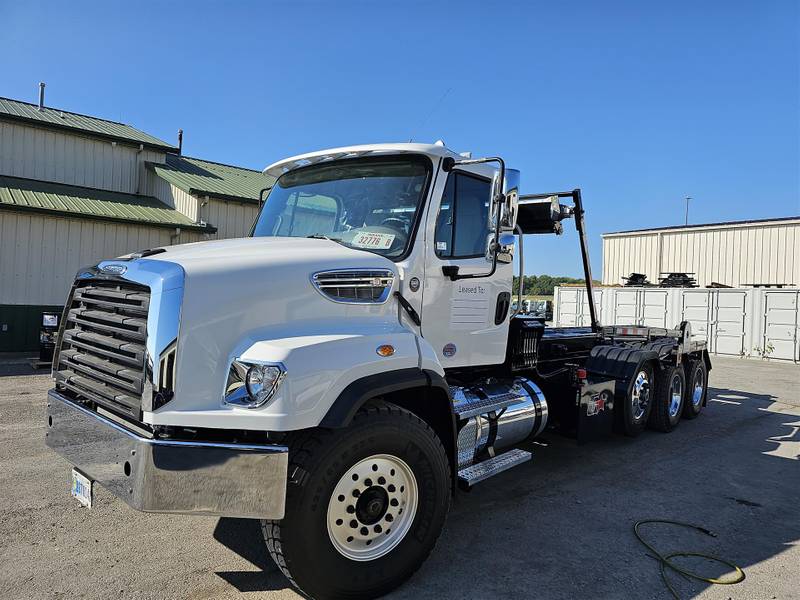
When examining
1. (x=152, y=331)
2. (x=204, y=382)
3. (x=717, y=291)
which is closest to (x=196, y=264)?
(x=152, y=331)

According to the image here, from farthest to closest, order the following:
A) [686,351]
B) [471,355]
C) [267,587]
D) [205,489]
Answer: [686,351], [471,355], [267,587], [205,489]

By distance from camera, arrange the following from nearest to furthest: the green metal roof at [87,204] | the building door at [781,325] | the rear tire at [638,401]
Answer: the rear tire at [638,401]
the green metal roof at [87,204]
the building door at [781,325]

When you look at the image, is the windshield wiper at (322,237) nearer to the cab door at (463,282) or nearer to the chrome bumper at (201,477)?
the cab door at (463,282)

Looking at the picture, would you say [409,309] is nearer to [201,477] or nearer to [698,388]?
[201,477]

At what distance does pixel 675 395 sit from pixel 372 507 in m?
6.41

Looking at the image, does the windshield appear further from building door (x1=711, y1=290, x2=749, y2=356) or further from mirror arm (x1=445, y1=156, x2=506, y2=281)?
building door (x1=711, y1=290, x2=749, y2=356)

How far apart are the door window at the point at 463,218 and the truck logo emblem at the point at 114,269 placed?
206 cm

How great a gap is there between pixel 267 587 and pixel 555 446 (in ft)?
14.5

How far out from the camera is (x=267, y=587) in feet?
11.3

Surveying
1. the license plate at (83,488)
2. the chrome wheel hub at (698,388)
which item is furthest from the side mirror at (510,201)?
the chrome wheel hub at (698,388)

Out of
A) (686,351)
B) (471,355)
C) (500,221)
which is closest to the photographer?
(500,221)

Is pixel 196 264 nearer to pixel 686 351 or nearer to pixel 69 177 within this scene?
pixel 686 351

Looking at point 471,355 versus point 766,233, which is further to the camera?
point 766,233

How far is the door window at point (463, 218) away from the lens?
4.21m
